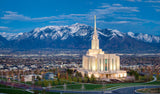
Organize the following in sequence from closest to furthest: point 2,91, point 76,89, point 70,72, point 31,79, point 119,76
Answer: point 2,91 < point 76,89 < point 31,79 < point 119,76 < point 70,72

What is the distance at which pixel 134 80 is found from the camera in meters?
75.0

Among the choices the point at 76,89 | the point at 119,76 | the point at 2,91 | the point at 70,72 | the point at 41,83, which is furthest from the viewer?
the point at 70,72

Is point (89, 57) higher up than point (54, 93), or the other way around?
point (89, 57)

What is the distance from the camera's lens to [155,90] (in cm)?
5594

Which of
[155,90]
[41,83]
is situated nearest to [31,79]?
[41,83]

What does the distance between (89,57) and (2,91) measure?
1455 inches

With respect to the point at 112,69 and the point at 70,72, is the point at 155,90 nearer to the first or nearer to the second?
the point at 112,69

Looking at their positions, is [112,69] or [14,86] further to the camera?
Answer: [112,69]

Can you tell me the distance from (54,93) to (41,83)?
1270 centimetres

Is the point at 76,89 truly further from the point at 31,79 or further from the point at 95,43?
the point at 95,43

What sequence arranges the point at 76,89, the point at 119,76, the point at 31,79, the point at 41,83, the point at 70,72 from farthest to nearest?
the point at 70,72
the point at 119,76
the point at 31,79
the point at 41,83
the point at 76,89

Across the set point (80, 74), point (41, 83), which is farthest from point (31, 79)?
point (80, 74)

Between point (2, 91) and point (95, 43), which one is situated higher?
point (95, 43)

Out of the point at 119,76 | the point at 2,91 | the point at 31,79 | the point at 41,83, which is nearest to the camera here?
the point at 2,91
